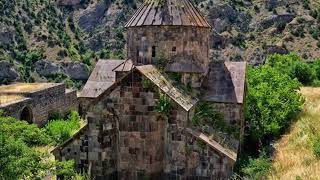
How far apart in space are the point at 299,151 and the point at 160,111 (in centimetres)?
587

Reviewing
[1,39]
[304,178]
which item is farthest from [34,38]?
[304,178]

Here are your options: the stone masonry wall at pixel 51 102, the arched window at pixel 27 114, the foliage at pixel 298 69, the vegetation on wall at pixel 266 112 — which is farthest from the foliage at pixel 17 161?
the foliage at pixel 298 69

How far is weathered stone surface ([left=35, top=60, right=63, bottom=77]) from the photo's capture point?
52.2 m

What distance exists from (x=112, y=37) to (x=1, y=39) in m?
16.5

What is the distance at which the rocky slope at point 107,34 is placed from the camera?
53.0 meters

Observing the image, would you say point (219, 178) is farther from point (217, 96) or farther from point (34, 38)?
point (34, 38)

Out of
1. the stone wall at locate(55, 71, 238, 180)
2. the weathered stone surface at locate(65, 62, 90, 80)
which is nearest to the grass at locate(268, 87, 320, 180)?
the stone wall at locate(55, 71, 238, 180)

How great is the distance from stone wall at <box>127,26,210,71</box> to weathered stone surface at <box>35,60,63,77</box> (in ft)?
130

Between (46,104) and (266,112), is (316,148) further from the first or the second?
(46,104)

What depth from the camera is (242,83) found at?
1495 centimetres

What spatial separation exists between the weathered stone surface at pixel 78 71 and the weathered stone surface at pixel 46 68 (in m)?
1.22

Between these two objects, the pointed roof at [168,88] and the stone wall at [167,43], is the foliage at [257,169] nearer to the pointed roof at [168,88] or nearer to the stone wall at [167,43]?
the pointed roof at [168,88]

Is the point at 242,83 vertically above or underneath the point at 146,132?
above

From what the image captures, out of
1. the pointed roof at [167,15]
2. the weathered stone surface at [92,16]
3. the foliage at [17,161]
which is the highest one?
the weathered stone surface at [92,16]
